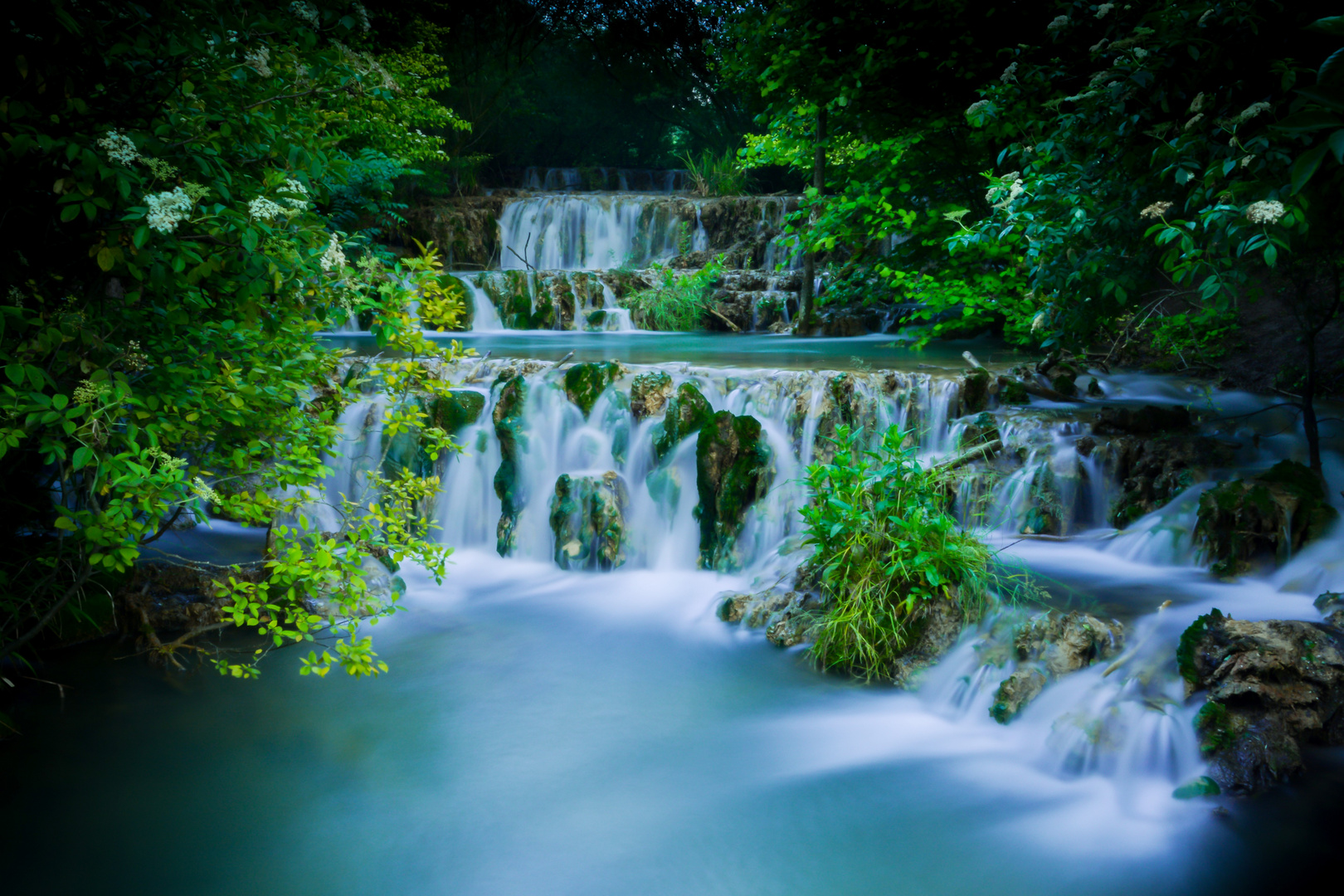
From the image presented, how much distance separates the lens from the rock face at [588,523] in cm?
706

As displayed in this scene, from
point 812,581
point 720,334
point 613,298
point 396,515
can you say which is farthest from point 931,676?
point 613,298

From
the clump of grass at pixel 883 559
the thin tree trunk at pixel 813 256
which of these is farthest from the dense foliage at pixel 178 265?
the thin tree trunk at pixel 813 256

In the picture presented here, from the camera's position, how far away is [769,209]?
54.1 feet

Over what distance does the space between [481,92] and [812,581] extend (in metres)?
17.7

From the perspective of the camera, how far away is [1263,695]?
3.82 meters

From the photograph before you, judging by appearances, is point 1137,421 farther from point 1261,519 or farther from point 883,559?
point 883,559

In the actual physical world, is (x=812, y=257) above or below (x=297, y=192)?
above

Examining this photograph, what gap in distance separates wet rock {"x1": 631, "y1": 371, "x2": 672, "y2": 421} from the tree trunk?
3197 mm

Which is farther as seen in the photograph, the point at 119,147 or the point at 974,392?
the point at 974,392

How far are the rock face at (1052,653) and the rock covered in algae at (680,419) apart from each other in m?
3.44

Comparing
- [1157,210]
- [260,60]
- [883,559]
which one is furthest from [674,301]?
[260,60]

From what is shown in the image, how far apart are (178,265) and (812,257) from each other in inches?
407

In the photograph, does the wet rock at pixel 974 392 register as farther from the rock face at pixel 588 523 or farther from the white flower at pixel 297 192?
the white flower at pixel 297 192

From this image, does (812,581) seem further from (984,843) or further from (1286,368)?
(1286,368)
